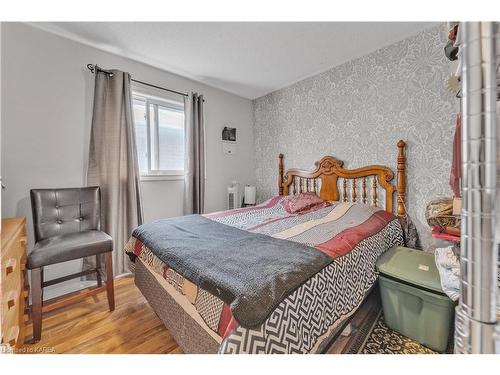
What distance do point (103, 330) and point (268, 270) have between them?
1437 mm

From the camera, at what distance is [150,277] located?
156 centimetres

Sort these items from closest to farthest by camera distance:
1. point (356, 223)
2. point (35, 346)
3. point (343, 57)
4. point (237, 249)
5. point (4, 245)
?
point (4, 245), point (237, 249), point (35, 346), point (356, 223), point (343, 57)

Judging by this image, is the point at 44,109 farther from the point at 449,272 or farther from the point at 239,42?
the point at 449,272

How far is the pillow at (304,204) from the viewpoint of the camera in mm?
2346

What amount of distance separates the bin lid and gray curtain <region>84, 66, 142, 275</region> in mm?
2401

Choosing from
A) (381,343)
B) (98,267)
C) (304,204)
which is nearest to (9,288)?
(98,267)

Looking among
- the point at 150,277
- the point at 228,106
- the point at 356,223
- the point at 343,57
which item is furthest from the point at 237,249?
the point at 228,106

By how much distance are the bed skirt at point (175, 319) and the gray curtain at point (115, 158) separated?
712 mm

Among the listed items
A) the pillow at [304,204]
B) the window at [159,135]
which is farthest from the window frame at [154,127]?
the pillow at [304,204]

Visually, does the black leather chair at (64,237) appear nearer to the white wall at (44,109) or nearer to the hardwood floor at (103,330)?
the hardwood floor at (103,330)

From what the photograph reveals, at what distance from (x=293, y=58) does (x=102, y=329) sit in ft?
10.0

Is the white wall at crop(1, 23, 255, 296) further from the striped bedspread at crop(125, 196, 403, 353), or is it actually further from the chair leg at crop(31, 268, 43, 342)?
the striped bedspread at crop(125, 196, 403, 353)

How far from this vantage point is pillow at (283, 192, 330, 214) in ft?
7.70
